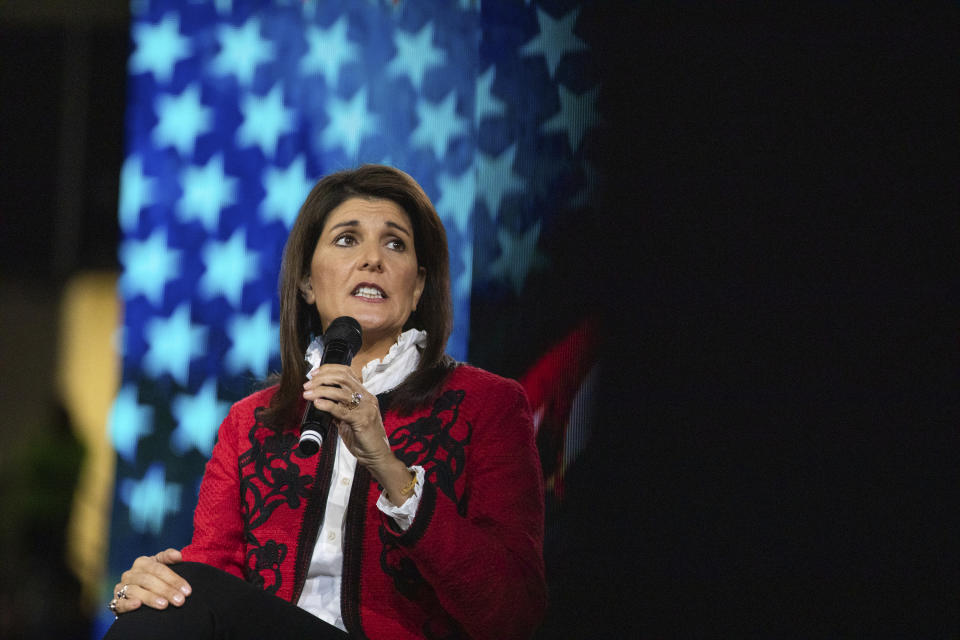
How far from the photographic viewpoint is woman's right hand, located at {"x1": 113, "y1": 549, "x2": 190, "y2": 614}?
1299 millimetres

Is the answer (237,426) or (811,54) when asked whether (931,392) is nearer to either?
(811,54)

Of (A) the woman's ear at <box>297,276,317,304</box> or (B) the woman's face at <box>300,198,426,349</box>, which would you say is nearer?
(B) the woman's face at <box>300,198,426,349</box>

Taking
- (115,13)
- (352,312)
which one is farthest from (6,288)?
(352,312)

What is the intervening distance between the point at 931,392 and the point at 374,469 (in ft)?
3.61

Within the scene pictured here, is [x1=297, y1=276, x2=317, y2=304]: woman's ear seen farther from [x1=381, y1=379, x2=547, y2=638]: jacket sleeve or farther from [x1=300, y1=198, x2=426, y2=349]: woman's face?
[x1=381, y1=379, x2=547, y2=638]: jacket sleeve

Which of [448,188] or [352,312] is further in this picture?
[448,188]

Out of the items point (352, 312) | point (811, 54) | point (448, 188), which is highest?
point (811, 54)

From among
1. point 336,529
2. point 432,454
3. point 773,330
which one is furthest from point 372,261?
point 773,330

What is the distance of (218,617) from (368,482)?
37cm

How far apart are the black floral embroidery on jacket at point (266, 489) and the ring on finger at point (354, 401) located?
1.20 ft

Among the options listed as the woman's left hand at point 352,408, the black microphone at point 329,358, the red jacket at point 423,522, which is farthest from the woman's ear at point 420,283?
the woman's left hand at point 352,408

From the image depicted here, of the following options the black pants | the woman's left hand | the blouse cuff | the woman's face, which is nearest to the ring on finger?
the woman's left hand

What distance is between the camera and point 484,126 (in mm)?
2297

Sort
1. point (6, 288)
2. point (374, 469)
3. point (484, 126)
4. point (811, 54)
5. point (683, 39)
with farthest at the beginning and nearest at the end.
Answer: point (6, 288) → point (484, 126) → point (683, 39) → point (811, 54) → point (374, 469)
